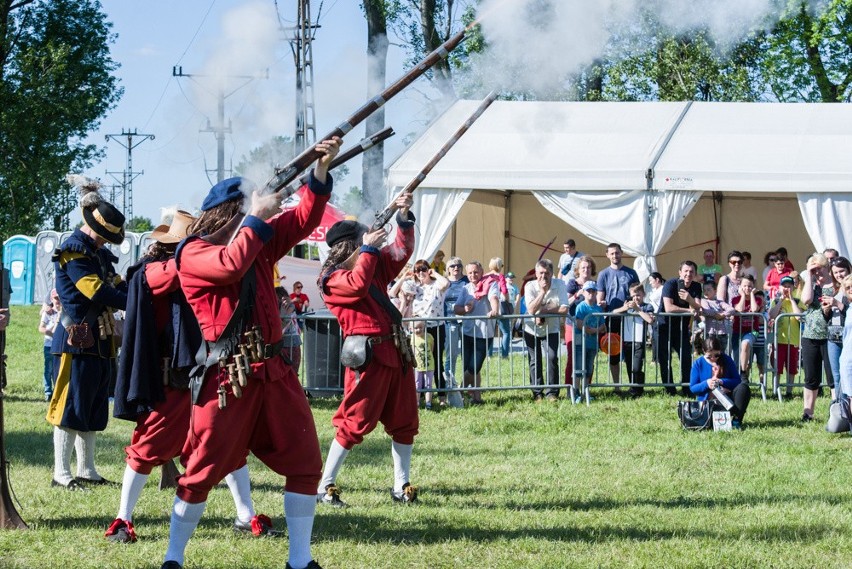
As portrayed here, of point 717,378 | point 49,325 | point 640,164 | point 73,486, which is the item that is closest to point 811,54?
point 640,164

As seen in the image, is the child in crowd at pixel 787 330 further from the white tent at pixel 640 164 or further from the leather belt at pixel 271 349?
the leather belt at pixel 271 349

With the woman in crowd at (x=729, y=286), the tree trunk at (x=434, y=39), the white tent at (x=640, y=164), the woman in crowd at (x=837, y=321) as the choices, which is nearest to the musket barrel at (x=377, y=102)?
the tree trunk at (x=434, y=39)

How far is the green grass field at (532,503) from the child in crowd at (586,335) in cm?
129

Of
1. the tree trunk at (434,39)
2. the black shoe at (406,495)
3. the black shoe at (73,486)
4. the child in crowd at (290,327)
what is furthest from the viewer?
the child in crowd at (290,327)

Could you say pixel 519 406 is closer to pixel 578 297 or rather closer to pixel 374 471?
pixel 578 297

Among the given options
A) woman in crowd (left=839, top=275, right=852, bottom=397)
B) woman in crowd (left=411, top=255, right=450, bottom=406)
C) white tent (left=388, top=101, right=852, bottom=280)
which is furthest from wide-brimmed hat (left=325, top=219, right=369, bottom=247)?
white tent (left=388, top=101, right=852, bottom=280)

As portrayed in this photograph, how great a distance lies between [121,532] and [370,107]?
2.85m

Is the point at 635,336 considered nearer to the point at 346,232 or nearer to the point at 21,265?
the point at 346,232

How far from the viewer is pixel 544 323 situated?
507 inches

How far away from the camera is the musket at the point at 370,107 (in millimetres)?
5027

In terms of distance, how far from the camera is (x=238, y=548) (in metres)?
6.03

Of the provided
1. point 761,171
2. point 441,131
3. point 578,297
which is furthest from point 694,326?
point 441,131

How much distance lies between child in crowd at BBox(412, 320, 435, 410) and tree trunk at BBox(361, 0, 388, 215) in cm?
194

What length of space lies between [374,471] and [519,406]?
408cm
